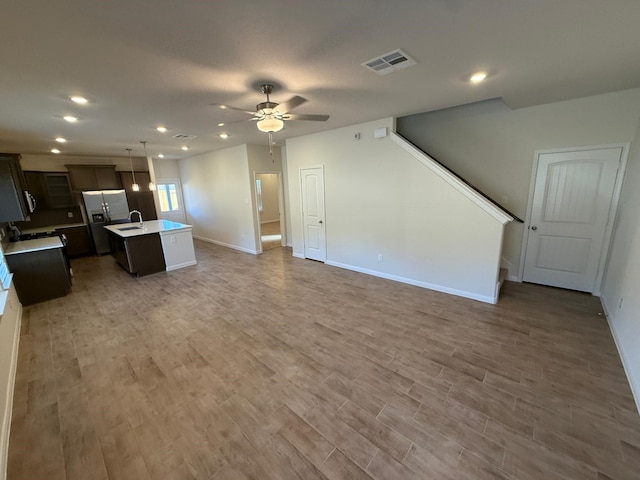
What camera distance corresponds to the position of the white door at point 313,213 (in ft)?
17.2

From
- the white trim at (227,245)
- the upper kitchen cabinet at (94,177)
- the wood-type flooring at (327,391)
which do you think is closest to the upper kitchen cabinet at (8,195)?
the wood-type flooring at (327,391)

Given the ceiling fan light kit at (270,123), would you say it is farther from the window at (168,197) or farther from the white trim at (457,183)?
the window at (168,197)

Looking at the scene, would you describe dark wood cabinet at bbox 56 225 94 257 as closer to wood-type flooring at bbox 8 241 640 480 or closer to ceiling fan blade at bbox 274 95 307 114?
wood-type flooring at bbox 8 241 640 480

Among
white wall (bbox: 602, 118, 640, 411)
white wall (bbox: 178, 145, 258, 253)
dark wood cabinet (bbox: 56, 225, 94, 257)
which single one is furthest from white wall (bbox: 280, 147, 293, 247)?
white wall (bbox: 602, 118, 640, 411)

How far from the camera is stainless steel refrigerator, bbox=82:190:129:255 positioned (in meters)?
6.68

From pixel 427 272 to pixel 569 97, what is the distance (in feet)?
9.42

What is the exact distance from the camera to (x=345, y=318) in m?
3.25

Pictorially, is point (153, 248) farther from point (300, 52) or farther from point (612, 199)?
point (612, 199)

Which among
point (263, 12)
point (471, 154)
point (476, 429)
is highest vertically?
point (263, 12)

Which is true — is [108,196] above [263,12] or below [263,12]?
below

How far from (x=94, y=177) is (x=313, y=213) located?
19.9 ft

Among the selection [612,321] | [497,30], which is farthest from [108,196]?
[612,321]

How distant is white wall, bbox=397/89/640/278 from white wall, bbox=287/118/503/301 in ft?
3.22

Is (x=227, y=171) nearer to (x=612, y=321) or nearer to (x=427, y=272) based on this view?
(x=427, y=272)
